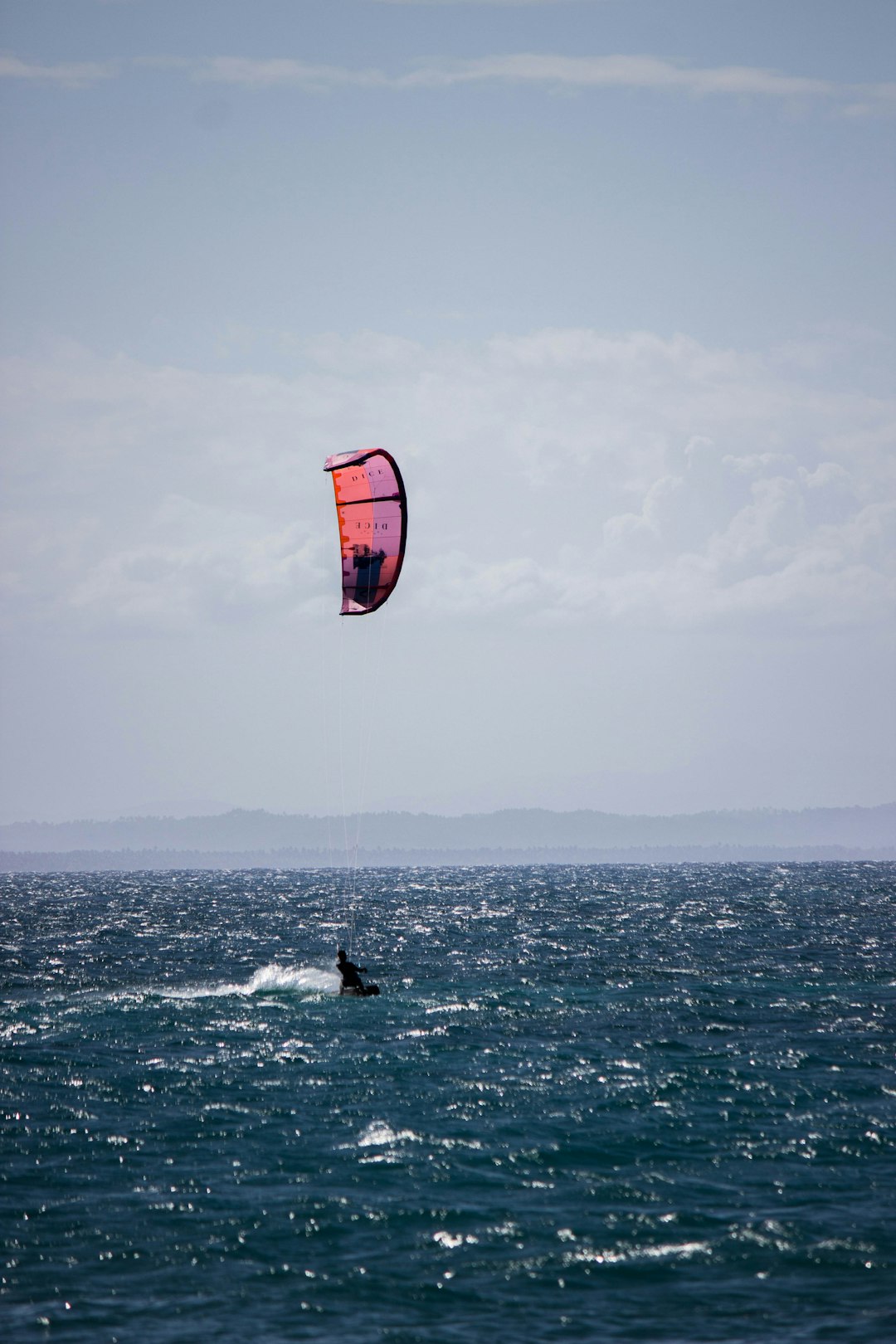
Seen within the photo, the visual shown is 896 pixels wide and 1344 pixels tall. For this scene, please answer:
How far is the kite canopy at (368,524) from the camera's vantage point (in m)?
35.2

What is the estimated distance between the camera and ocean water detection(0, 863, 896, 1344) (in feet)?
50.9

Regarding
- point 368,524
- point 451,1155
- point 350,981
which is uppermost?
point 368,524

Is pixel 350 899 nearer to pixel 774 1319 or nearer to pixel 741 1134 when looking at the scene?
pixel 741 1134

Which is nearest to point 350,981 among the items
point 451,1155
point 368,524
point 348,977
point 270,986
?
point 348,977

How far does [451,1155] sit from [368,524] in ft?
63.9

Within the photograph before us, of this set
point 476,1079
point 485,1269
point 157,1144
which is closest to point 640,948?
point 476,1079

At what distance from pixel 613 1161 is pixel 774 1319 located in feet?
20.7

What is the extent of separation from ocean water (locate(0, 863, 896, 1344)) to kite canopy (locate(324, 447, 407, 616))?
1238 cm

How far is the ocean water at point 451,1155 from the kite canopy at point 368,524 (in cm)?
1238

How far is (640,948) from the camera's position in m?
54.5

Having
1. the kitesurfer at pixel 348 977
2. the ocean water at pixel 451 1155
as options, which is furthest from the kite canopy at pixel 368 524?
the ocean water at pixel 451 1155

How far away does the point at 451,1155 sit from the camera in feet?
71.0

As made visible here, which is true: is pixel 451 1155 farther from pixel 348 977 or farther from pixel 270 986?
pixel 270 986

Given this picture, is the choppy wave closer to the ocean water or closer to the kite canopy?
the ocean water
